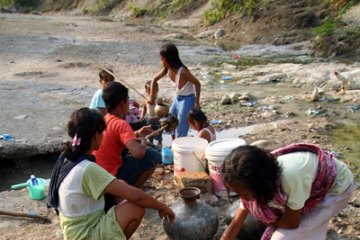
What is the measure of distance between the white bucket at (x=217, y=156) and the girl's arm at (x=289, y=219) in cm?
143

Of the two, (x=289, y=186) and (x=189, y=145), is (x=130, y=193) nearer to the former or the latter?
(x=289, y=186)

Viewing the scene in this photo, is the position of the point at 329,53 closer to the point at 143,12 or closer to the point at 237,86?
the point at 237,86

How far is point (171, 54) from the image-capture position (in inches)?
239

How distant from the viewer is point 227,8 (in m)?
23.1


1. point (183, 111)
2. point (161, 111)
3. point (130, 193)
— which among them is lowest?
point (161, 111)

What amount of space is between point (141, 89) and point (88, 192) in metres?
7.79

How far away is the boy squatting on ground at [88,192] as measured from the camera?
10.5 feet

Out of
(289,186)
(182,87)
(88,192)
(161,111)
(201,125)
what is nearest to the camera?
(289,186)

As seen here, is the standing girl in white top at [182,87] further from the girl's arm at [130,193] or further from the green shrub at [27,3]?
the green shrub at [27,3]

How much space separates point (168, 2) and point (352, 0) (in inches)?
702

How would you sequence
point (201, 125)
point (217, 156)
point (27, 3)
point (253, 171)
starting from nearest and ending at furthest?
point (253, 171) < point (217, 156) < point (201, 125) < point (27, 3)

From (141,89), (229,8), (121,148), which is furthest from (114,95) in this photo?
(229,8)

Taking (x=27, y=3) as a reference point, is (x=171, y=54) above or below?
above

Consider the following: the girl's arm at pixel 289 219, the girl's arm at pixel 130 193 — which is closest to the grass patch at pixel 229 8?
the girl's arm at pixel 130 193
